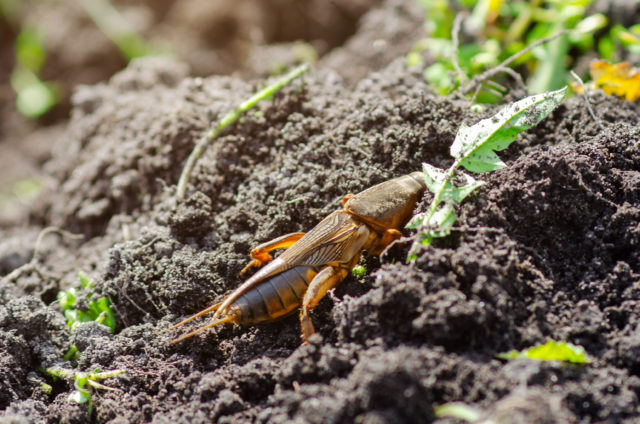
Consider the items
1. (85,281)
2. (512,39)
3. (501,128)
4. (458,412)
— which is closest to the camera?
(458,412)

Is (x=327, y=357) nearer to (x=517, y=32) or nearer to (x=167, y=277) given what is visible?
(x=167, y=277)

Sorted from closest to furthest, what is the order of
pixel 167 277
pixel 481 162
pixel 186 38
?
pixel 481 162 → pixel 167 277 → pixel 186 38

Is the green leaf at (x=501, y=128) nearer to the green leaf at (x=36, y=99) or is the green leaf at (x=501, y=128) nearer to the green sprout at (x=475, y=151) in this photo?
the green sprout at (x=475, y=151)

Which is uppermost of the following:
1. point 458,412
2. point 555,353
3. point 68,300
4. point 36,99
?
point 36,99

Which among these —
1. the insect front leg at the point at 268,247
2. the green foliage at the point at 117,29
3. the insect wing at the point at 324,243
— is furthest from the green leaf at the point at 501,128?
the green foliage at the point at 117,29

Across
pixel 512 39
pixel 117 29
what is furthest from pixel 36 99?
pixel 512 39

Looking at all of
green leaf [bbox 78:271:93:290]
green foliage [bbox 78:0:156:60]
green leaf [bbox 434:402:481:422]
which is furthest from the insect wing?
green foliage [bbox 78:0:156:60]

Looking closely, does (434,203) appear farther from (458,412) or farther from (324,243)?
(458,412)

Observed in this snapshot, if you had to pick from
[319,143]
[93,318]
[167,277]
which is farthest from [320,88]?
[93,318]
